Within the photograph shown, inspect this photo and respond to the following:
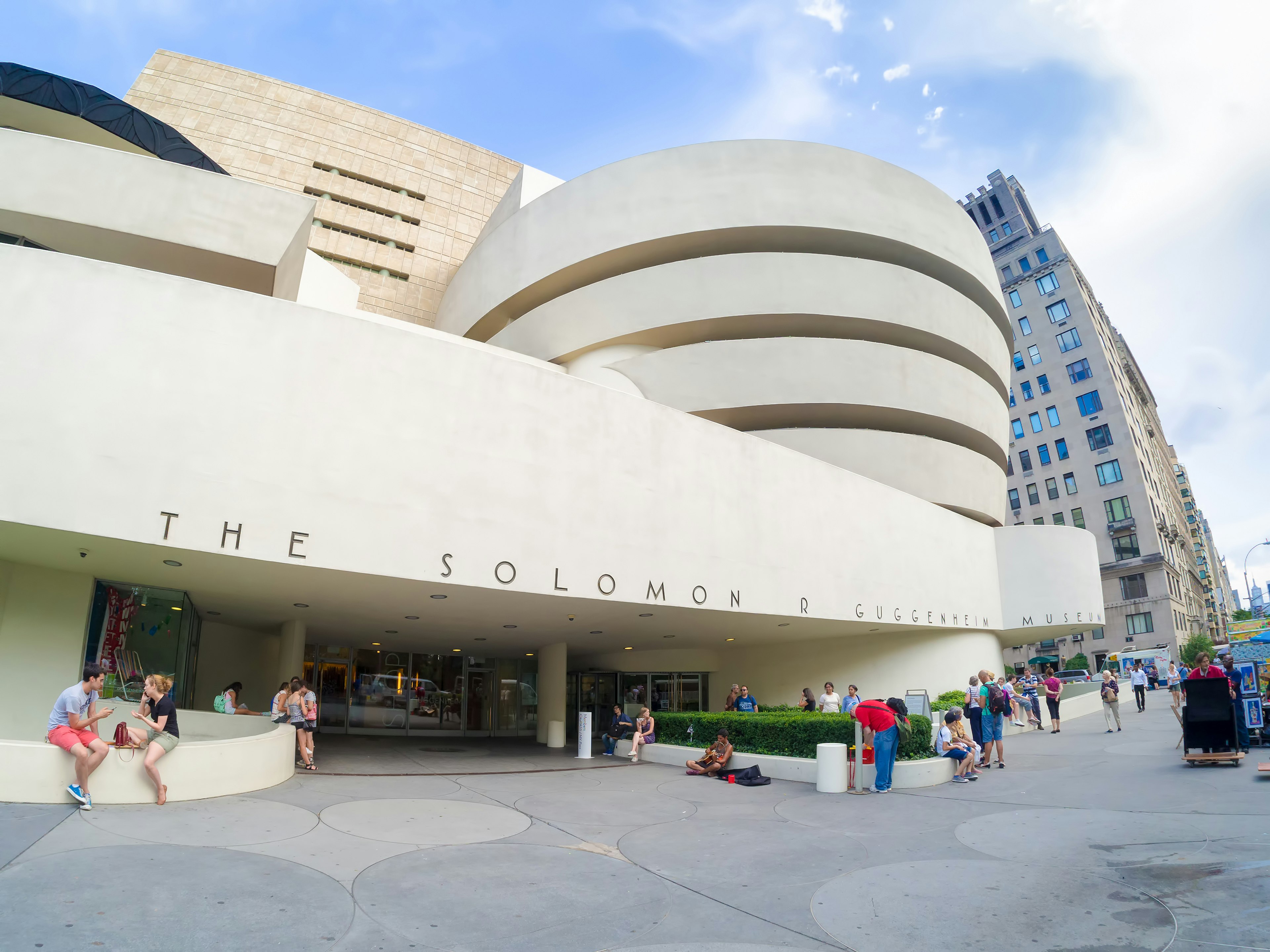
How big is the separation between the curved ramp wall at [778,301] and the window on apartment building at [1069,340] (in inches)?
2068

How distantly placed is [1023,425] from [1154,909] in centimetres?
7882

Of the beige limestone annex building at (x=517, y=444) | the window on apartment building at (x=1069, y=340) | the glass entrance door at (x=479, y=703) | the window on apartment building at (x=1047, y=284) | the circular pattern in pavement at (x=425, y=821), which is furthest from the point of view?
the window on apartment building at (x=1047, y=284)

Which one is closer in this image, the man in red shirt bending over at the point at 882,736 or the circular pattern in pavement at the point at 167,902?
the circular pattern in pavement at the point at 167,902

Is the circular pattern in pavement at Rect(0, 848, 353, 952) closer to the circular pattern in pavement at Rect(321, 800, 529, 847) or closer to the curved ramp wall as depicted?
the circular pattern in pavement at Rect(321, 800, 529, 847)

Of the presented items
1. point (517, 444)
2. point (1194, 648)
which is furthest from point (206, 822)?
point (1194, 648)

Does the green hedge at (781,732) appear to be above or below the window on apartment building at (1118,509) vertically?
below

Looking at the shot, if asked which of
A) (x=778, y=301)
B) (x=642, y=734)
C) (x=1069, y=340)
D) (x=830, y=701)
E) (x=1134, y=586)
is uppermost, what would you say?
(x=1069, y=340)

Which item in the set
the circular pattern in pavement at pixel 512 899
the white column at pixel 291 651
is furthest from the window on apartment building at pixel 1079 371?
the circular pattern in pavement at pixel 512 899

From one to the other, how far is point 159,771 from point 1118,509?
2969 inches

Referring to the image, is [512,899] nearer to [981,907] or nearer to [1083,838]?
[981,907]

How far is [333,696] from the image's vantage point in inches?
1041

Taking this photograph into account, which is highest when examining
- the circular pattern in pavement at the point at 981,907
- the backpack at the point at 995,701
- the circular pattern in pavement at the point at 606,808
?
the backpack at the point at 995,701

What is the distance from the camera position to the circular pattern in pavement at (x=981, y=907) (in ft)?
17.5

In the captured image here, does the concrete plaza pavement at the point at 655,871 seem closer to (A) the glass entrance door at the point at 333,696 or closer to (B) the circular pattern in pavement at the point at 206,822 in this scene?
(B) the circular pattern in pavement at the point at 206,822
